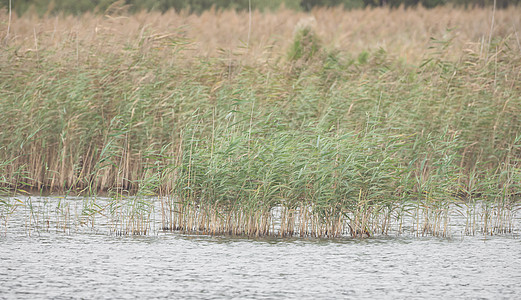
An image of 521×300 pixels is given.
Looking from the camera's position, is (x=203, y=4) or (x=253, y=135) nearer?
(x=253, y=135)

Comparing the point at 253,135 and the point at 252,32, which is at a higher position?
the point at 252,32

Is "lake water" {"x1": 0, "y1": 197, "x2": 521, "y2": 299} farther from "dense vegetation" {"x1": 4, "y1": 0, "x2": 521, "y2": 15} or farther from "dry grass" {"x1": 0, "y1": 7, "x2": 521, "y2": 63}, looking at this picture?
"dense vegetation" {"x1": 4, "y1": 0, "x2": 521, "y2": 15}

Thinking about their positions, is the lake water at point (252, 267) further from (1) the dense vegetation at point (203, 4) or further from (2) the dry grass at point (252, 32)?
(1) the dense vegetation at point (203, 4)

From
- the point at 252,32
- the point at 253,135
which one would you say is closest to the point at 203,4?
the point at 252,32

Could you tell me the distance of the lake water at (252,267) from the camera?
6.67 meters

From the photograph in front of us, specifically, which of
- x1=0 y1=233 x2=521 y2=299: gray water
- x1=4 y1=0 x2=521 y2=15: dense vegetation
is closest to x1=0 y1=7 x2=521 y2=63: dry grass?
x1=4 y1=0 x2=521 y2=15: dense vegetation

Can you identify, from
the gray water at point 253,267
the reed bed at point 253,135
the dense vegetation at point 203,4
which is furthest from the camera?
the dense vegetation at point 203,4

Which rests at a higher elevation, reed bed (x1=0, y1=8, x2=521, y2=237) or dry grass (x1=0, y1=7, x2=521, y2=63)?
dry grass (x1=0, y1=7, x2=521, y2=63)

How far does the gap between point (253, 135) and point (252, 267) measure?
3.54 meters

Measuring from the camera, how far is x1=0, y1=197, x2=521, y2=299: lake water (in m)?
6.67

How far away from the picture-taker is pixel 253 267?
7.55 meters

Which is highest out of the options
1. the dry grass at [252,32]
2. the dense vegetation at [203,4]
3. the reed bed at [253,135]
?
the dense vegetation at [203,4]

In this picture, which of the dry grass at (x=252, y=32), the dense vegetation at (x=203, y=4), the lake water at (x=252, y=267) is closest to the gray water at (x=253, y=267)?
the lake water at (x=252, y=267)

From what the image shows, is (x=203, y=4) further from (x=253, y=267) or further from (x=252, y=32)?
(x=253, y=267)
